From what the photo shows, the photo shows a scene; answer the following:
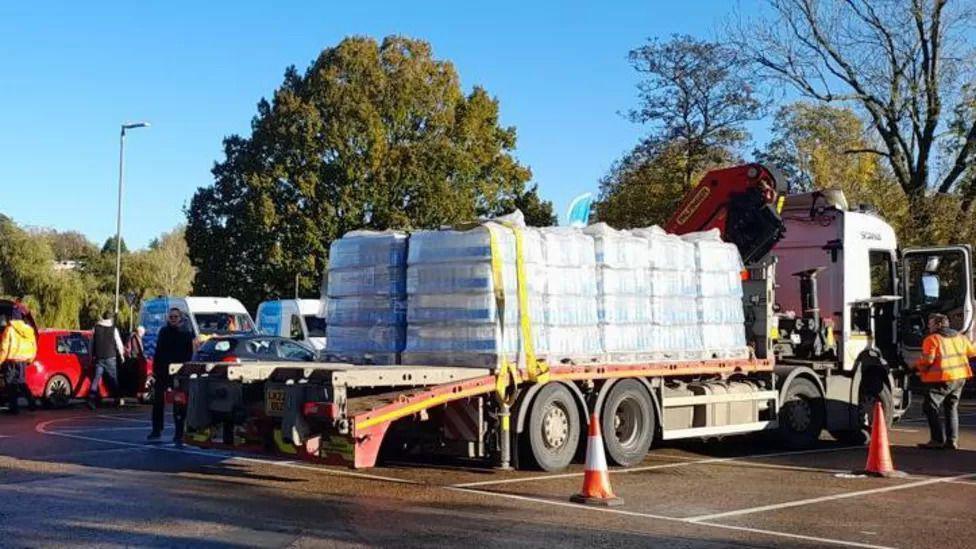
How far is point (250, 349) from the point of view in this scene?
18.0m

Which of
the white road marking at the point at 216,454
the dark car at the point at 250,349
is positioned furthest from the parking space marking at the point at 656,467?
the dark car at the point at 250,349

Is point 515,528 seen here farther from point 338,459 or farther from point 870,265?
point 870,265

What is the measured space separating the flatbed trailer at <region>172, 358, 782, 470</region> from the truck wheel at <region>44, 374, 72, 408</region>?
9.73m

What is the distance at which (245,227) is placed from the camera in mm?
41656

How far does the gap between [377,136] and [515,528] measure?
34.4 meters

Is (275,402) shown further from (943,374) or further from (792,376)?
(943,374)

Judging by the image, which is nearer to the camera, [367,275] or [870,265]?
[367,275]

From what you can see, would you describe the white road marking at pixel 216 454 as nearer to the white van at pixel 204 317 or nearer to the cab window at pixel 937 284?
the cab window at pixel 937 284

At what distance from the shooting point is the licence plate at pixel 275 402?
963cm

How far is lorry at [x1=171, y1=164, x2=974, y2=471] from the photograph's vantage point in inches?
376

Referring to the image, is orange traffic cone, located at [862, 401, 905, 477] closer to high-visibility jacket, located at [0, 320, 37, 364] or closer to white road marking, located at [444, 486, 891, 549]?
white road marking, located at [444, 486, 891, 549]

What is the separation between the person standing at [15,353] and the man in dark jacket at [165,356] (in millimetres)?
5462

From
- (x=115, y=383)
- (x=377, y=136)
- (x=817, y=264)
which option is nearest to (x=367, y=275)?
(x=817, y=264)

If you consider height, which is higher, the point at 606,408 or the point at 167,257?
the point at 167,257
